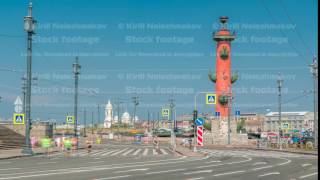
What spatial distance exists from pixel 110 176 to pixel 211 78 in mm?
60621

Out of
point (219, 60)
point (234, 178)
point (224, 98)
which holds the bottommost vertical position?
point (234, 178)

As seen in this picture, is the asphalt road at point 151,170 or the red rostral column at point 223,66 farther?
the red rostral column at point 223,66

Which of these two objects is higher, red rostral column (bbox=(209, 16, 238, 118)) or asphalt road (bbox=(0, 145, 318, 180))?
red rostral column (bbox=(209, 16, 238, 118))

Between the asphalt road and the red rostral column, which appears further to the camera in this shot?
the red rostral column

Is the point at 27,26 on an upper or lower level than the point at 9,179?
upper

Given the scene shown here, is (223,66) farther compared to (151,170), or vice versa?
(223,66)

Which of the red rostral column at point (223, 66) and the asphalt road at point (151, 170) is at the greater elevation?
the red rostral column at point (223, 66)

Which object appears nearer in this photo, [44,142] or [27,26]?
[27,26]

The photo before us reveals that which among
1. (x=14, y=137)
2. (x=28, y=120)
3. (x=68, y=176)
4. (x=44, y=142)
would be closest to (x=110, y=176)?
(x=68, y=176)

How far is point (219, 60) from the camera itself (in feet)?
260

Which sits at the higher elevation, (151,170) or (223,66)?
(223,66)

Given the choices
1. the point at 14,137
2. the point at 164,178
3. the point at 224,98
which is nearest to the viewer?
the point at 164,178

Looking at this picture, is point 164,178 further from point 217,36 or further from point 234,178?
point 217,36

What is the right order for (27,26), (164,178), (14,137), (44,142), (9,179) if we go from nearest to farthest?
(9,179)
(164,178)
(27,26)
(44,142)
(14,137)
